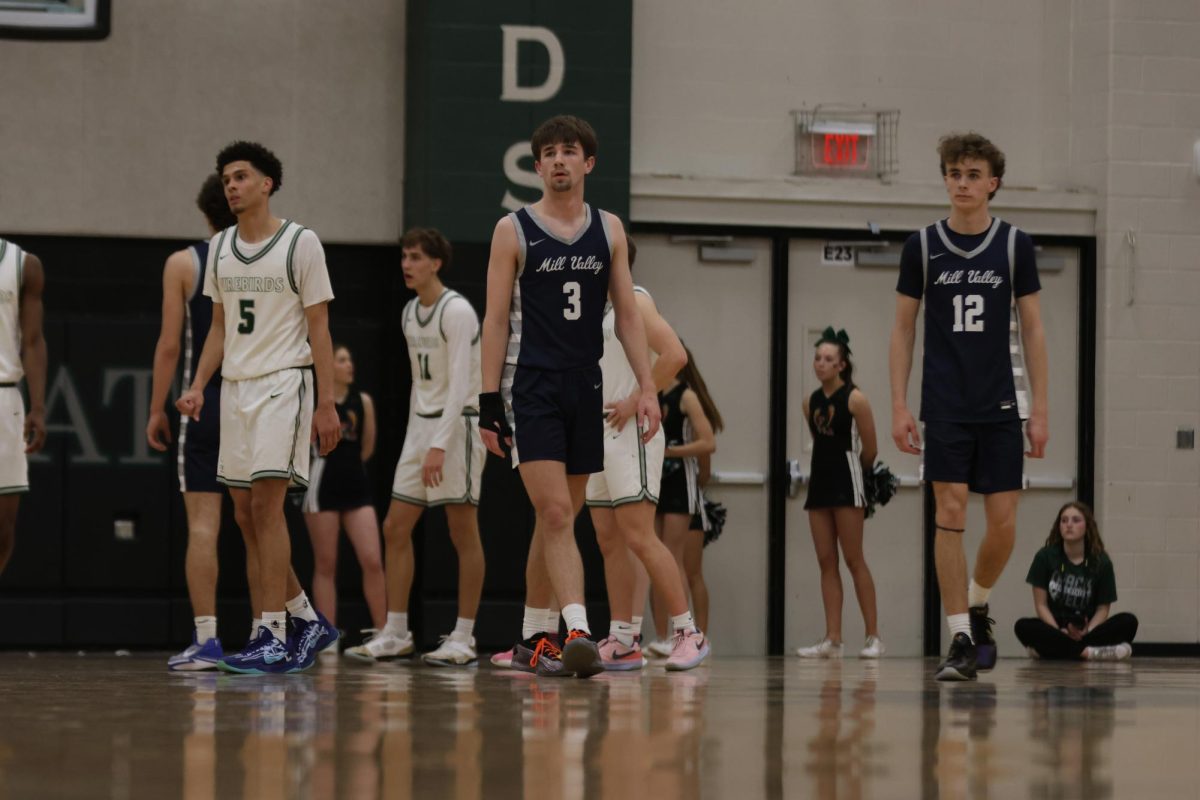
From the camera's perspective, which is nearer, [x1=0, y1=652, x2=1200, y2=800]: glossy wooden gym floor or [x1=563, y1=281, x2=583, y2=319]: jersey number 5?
[x1=0, y1=652, x2=1200, y2=800]: glossy wooden gym floor

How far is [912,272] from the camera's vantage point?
7941 millimetres

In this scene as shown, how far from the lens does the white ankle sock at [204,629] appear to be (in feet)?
26.9

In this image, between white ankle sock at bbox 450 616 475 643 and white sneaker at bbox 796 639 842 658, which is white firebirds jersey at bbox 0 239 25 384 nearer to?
white ankle sock at bbox 450 616 475 643

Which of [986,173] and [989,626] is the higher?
[986,173]

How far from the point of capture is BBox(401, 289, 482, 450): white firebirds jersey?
9352 millimetres

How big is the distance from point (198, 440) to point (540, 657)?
1787mm

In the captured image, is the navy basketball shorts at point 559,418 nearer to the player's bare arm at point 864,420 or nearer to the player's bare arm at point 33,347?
the player's bare arm at point 33,347

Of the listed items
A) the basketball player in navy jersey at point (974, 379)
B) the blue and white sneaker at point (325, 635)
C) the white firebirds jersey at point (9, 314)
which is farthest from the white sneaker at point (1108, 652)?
the white firebirds jersey at point (9, 314)

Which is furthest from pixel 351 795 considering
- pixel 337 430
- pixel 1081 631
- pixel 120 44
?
pixel 120 44

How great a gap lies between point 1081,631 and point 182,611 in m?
5.63

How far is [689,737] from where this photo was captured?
4.85m

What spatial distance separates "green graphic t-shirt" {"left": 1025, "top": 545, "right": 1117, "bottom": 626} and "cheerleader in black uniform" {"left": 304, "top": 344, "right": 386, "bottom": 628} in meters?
4.02

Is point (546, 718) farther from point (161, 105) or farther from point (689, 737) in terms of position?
point (161, 105)

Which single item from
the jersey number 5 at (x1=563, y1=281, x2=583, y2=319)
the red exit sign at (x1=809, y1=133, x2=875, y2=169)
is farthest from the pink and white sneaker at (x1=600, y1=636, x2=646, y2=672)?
the red exit sign at (x1=809, y1=133, x2=875, y2=169)
